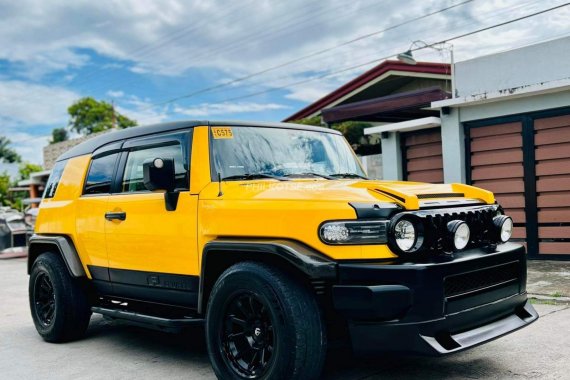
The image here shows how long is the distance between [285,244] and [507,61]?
8.93m

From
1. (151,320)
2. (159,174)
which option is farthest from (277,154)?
(151,320)

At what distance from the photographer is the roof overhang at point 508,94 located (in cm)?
983

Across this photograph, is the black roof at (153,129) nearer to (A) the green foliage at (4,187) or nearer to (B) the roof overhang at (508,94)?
(B) the roof overhang at (508,94)

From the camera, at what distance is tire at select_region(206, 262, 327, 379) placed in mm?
3590

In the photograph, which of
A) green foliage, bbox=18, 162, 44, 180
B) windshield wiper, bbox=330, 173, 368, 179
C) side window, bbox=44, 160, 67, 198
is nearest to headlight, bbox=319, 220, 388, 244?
windshield wiper, bbox=330, 173, 368, 179

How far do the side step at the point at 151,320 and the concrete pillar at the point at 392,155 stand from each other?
8.66 meters

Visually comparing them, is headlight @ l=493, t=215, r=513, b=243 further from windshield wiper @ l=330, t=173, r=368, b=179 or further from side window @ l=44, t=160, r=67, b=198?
side window @ l=44, t=160, r=67, b=198

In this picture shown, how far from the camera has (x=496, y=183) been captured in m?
11.1

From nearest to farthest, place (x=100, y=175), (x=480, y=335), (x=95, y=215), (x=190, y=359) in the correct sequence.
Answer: (x=480, y=335) < (x=190, y=359) < (x=95, y=215) < (x=100, y=175)

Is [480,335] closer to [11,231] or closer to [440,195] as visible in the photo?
[440,195]

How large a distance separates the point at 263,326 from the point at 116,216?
6.21 feet

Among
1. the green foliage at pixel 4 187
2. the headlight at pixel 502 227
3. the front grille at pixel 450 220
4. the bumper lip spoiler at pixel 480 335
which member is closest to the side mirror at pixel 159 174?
the front grille at pixel 450 220

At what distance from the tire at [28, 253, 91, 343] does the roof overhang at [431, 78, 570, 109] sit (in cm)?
788

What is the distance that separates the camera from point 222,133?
4.68 m
